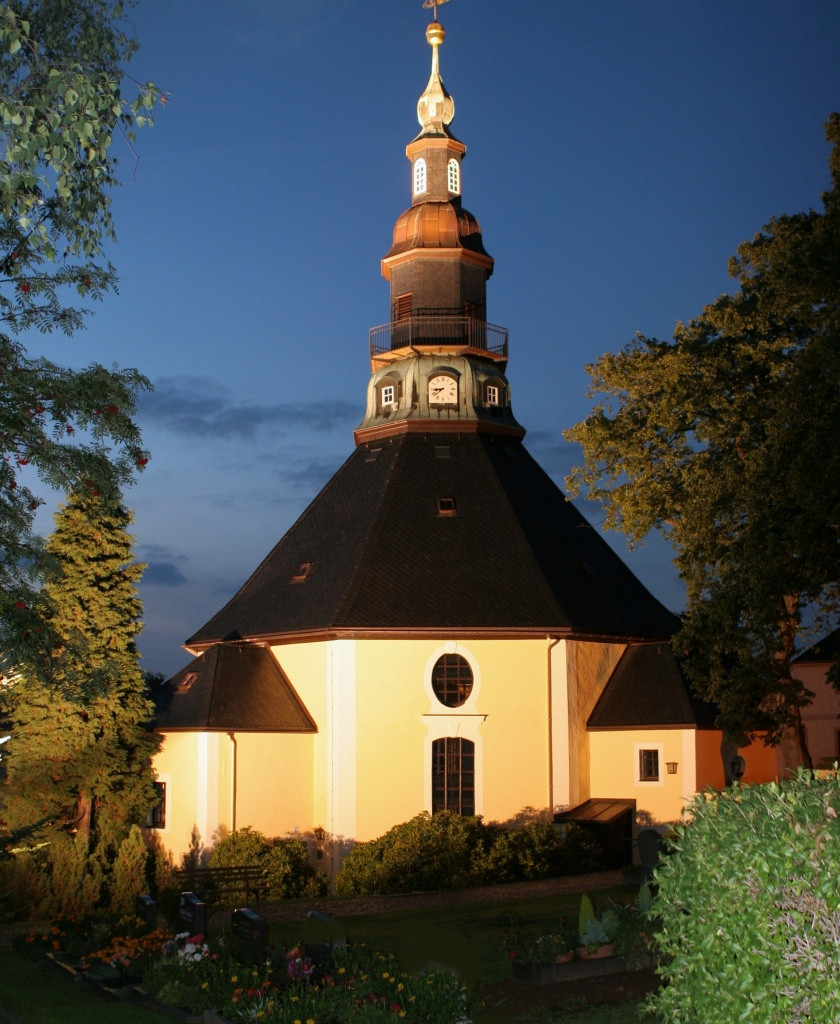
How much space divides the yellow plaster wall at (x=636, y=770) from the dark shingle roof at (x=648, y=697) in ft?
1.03

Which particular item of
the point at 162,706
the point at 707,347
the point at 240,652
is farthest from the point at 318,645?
the point at 707,347

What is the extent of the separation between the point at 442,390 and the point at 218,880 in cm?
1720

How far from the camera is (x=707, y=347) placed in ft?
89.9

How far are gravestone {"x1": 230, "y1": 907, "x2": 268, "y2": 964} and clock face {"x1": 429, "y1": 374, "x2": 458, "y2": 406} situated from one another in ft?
74.7

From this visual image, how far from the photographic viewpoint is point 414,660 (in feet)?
105

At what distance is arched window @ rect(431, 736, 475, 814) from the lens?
103ft

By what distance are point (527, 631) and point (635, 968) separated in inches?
671

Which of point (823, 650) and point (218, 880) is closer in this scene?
point (218, 880)

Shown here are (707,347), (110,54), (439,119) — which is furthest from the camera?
(439,119)

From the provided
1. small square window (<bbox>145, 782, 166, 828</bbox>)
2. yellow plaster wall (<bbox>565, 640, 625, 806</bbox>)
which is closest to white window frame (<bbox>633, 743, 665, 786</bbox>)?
yellow plaster wall (<bbox>565, 640, 625, 806</bbox>)

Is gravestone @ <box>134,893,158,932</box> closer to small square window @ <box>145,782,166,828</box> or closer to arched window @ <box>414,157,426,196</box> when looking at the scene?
small square window @ <box>145,782,166,828</box>

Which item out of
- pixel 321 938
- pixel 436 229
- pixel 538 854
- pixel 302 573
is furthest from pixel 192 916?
pixel 436 229

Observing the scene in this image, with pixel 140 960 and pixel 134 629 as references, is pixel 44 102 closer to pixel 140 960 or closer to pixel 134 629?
pixel 140 960

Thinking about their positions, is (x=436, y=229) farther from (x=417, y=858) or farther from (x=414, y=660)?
(x=417, y=858)
